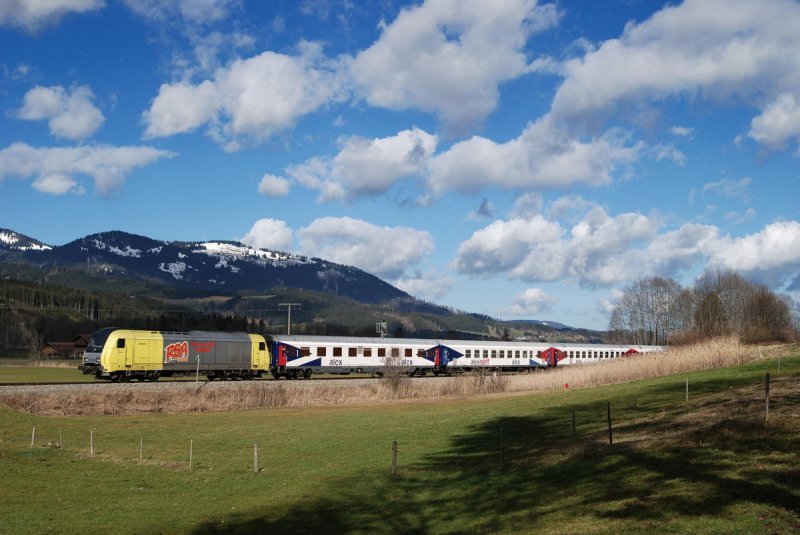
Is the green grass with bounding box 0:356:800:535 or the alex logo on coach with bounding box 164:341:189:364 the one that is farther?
the alex logo on coach with bounding box 164:341:189:364

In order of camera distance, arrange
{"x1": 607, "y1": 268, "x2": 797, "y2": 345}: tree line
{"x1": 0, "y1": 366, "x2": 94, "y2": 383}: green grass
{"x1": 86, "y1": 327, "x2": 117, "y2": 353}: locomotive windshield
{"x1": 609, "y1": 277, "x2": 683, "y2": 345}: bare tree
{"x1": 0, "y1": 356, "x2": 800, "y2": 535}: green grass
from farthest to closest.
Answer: {"x1": 609, "y1": 277, "x2": 683, "y2": 345}: bare tree → {"x1": 607, "y1": 268, "x2": 797, "y2": 345}: tree line → {"x1": 0, "y1": 366, "x2": 94, "y2": 383}: green grass → {"x1": 86, "y1": 327, "x2": 117, "y2": 353}: locomotive windshield → {"x1": 0, "y1": 356, "x2": 800, "y2": 535}: green grass

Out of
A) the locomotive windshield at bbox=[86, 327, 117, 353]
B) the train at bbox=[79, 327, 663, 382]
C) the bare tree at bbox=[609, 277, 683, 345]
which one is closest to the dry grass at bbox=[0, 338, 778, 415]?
the train at bbox=[79, 327, 663, 382]

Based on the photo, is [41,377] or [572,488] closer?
[572,488]

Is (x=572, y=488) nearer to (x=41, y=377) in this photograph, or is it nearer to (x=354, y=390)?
(x=354, y=390)

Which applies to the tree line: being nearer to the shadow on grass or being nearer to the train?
the train

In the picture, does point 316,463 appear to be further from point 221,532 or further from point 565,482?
point 565,482

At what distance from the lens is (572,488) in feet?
57.0

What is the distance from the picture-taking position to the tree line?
299 feet

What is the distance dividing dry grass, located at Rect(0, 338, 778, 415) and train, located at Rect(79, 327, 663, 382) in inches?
276

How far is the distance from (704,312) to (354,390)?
76533 millimetres

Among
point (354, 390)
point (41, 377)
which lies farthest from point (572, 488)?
point (41, 377)

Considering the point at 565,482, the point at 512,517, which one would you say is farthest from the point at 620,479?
the point at 512,517

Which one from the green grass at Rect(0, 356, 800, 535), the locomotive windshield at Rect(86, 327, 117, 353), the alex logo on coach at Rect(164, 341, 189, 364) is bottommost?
the green grass at Rect(0, 356, 800, 535)

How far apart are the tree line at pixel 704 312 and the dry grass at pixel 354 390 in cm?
2770
